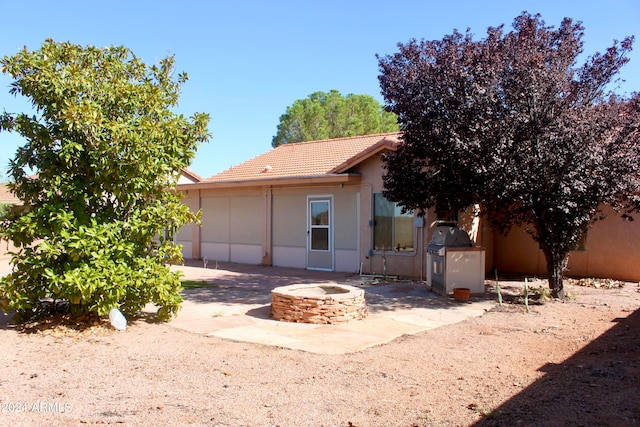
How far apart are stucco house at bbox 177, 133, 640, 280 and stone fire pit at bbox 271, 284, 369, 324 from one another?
5.14m

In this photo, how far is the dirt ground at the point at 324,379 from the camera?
4.56m

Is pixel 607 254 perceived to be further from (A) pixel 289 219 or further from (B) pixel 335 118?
(B) pixel 335 118

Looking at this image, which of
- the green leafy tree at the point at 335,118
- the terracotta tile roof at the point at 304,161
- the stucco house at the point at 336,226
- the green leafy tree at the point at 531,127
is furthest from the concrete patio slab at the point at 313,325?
the green leafy tree at the point at 335,118

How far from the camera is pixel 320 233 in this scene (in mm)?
16203

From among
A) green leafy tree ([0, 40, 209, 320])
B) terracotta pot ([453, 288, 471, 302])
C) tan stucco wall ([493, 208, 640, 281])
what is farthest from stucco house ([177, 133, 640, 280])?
green leafy tree ([0, 40, 209, 320])

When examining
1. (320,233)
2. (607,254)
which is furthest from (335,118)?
(607,254)

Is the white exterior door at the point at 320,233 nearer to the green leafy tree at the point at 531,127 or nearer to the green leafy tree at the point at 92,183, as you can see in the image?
the green leafy tree at the point at 531,127

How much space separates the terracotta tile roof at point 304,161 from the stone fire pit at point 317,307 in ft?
21.1

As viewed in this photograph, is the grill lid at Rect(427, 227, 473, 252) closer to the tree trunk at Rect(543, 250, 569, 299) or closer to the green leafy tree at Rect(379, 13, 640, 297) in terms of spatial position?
the green leafy tree at Rect(379, 13, 640, 297)

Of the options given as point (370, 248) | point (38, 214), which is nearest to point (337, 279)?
point (370, 248)

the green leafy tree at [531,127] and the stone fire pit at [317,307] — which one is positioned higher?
the green leafy tree at [531,127]

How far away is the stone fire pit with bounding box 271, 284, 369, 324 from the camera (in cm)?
862

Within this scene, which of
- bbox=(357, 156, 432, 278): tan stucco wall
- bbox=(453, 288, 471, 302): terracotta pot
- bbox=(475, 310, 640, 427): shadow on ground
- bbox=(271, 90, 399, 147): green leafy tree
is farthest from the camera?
bbox=(271, 90, 399, 147): green leafy tree

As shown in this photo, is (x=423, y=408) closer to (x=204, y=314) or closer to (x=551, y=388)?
(x=551, y=388)
